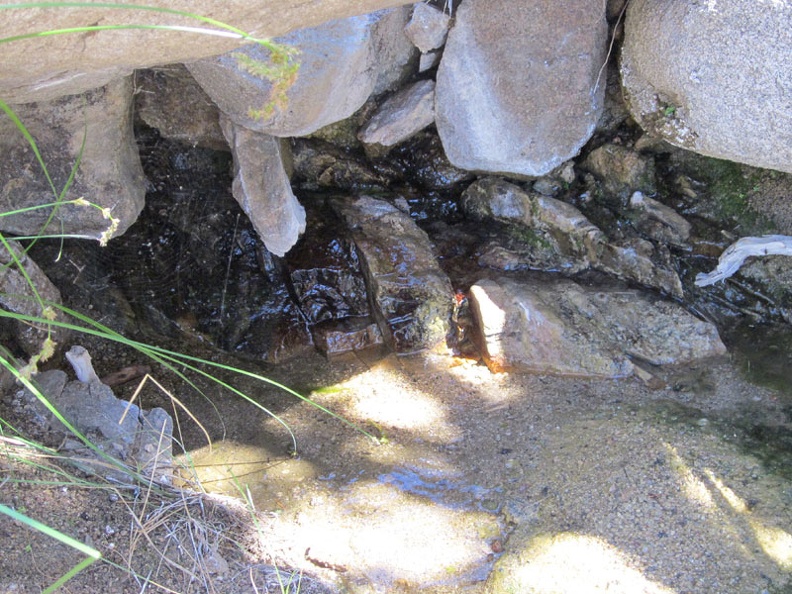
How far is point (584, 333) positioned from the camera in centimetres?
336

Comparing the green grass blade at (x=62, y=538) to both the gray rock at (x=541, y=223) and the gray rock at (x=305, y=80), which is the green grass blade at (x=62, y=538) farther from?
the gray rock at (x=541, y=223)

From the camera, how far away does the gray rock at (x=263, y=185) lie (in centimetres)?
309

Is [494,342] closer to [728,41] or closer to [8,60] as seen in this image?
[728,41]

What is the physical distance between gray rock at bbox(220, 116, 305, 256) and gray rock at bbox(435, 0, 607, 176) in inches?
39.2

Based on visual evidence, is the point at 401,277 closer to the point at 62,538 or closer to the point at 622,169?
the point at 622,169

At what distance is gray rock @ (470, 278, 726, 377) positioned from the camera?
3281mm

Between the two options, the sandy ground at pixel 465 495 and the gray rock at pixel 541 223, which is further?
the gray rock at pixel 541 223

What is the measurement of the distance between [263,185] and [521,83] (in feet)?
4.66

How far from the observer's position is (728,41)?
2857mm

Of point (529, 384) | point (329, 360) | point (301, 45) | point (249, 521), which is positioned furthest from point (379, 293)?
point (249, 521)

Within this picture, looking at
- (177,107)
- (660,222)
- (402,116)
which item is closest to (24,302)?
(177,107)

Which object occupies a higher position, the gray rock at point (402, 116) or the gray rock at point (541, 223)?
the gray rock at point (402, 116)

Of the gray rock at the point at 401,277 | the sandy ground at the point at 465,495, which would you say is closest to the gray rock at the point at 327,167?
the gray rock at the point at 401,277

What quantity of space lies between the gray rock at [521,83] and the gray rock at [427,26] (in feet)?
0.18
